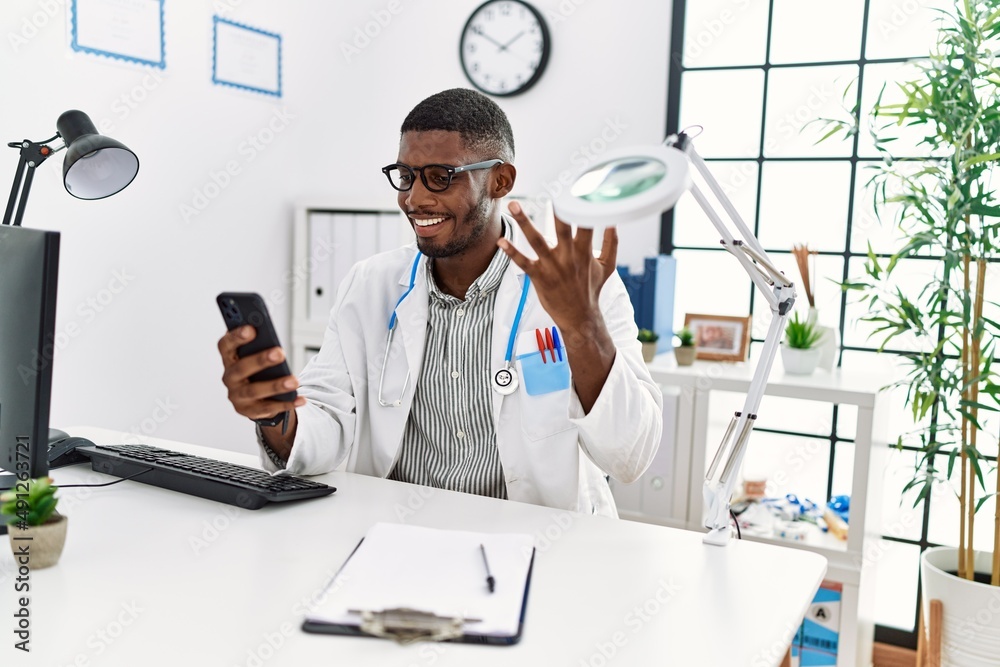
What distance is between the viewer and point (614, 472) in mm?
1496

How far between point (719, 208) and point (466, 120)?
5.09 ft

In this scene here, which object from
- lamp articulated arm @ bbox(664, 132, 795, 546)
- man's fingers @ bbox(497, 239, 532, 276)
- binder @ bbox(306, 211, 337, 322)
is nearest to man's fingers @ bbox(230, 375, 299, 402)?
man's fingers @ bbox(497, 239, 532, 276)

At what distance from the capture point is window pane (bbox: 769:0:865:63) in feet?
8.96

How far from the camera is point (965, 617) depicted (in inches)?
82.8

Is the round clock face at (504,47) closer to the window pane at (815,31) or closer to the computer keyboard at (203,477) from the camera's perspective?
the window pane at (815,31)

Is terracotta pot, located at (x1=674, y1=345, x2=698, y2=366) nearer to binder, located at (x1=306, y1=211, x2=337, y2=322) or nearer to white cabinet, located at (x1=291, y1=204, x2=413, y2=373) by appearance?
white cabinet, located at (x1=291, y1=204, x2=413, y2=373)

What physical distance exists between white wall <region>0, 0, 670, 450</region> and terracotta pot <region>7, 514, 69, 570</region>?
1442 millimetres

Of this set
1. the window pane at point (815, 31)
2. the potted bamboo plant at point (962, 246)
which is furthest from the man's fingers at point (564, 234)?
the window pane at point (815, 31)

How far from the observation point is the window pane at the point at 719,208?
2.92 m

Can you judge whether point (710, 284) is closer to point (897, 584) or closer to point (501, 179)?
point (897, 584)

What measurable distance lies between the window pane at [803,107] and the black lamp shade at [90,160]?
2.13m

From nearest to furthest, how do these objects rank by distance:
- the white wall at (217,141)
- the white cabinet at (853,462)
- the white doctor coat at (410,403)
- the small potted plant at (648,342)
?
the white doctor coat at (410,403) → the white cabinet at (853,462) → the white wall at (217,141) → the small potted plant at (648,342)

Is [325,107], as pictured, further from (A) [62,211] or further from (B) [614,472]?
(B) [614,472]

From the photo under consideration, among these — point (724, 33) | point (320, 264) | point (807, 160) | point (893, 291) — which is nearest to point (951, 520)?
point (893, 291)
